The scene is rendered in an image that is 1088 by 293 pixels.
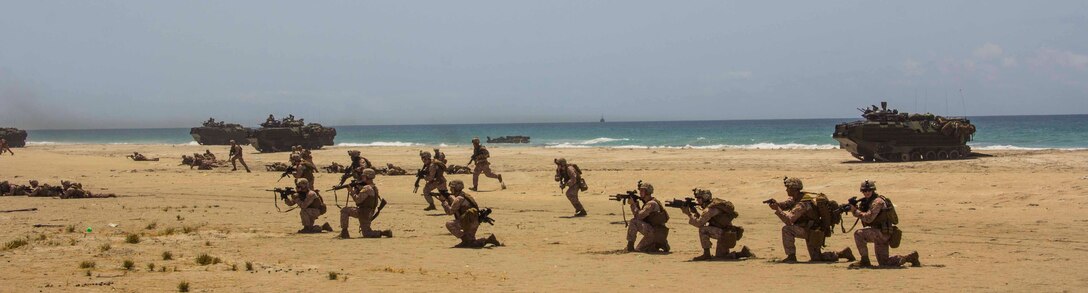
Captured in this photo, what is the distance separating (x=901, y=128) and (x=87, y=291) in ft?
97.4

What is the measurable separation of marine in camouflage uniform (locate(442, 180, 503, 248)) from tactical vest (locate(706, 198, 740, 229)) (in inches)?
139

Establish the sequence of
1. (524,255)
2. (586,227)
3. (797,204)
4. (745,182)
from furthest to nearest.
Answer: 1. (745,182)
2. (586,227)
3. (524,255)
4. (797,204)

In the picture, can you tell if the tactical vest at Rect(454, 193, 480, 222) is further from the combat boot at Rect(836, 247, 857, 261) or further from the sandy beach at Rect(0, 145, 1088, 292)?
the combat boot at Rect(836, 247, 857, 261)

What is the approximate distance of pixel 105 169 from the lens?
39719 mm

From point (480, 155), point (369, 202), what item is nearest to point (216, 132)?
point (480, 155)

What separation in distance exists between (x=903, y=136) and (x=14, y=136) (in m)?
59.1

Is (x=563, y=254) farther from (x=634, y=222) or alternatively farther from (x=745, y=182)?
(x=745, y=182)

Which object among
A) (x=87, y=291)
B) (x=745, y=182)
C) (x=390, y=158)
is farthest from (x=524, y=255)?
(x=390, y=158)

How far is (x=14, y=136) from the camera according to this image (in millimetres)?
70125

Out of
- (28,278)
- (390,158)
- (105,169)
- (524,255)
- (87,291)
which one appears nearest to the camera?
(87,291)

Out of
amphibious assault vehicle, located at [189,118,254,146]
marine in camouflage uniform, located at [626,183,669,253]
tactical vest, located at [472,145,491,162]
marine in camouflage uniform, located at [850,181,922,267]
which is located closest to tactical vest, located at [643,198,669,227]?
marine in camouflage uniform, located at [626,183,669,253]

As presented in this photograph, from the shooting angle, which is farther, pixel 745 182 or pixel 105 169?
Result: pixel 105 169

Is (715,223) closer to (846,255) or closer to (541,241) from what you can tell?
(846,255)

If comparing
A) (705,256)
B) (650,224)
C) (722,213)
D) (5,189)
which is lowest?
(705,256)
